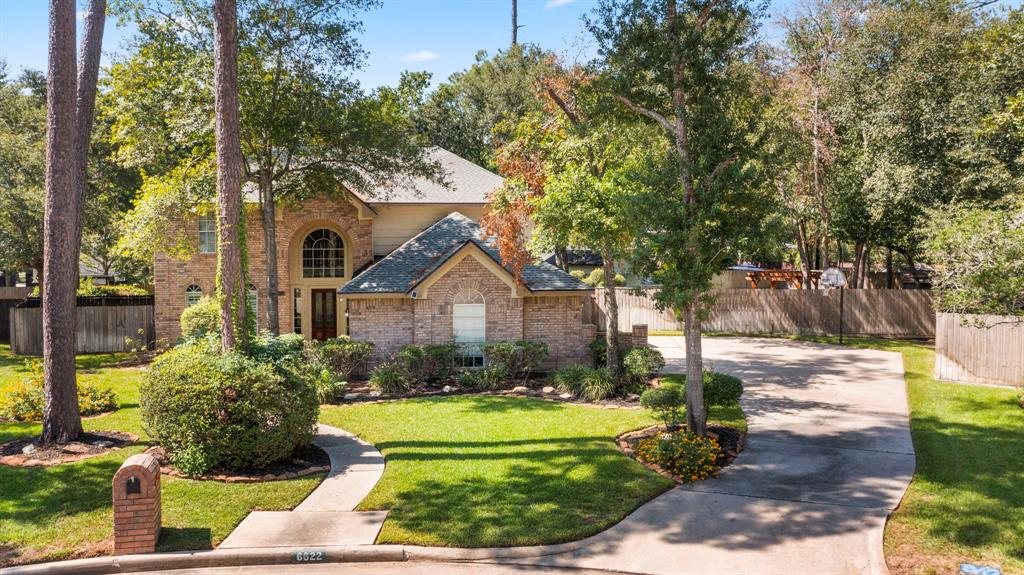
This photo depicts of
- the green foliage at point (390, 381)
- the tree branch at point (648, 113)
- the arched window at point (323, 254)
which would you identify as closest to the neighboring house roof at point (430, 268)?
the green foliage at point (390, 381)

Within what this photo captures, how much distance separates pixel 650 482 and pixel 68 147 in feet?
35.2

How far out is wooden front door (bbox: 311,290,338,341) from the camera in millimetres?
24516

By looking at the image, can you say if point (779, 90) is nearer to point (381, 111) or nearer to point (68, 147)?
point (381, 111)

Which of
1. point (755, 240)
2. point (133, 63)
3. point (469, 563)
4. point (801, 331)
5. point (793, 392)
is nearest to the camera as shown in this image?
point (469, 563)

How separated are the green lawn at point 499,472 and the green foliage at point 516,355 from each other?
300 cm

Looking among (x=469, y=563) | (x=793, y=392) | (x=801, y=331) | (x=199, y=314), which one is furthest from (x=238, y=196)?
(x=801, y=331)

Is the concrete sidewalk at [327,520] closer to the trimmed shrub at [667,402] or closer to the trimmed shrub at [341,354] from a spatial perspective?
the trimmed shrub at [667,402]

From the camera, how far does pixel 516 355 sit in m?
18.2

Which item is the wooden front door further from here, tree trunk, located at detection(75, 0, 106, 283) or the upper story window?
tree trunk, located at detection(75, 0, 106, 283)

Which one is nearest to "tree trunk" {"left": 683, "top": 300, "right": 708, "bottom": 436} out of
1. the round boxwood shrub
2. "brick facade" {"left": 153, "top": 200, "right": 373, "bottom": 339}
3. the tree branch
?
the tree branch

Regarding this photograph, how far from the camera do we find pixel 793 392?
16891mm

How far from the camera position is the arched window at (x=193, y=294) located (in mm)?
23391

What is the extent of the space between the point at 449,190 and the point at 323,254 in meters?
5.04

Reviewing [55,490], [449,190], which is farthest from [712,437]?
[449,190]
